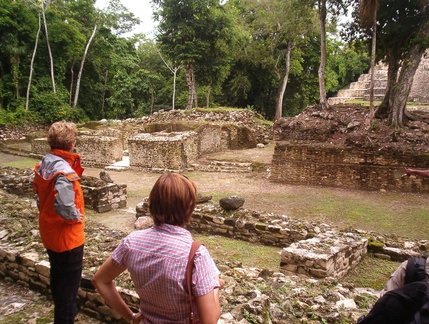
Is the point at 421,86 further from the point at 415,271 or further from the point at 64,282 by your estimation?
the point at 64,282

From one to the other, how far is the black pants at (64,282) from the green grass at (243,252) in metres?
2.46

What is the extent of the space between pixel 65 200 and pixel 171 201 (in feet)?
4.17

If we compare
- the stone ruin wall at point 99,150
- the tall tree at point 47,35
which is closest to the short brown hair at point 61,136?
the stone ruin wall at point 99,150

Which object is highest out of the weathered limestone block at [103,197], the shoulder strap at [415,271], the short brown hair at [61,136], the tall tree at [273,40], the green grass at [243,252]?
the tall tree at [273,40]

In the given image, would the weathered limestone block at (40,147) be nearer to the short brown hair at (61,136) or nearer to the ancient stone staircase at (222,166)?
the ancient stone staircase at (222,166)

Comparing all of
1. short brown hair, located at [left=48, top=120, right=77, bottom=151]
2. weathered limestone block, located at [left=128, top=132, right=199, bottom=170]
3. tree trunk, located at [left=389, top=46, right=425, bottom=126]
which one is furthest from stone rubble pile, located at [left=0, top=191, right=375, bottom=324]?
weathered limestone block, located at [left=128, top=132, right=199, bottom=170]

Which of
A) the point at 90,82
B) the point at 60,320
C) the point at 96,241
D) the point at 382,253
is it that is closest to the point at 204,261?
the point at 60,320

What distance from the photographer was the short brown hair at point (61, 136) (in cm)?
251

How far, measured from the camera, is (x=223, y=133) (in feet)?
57.1

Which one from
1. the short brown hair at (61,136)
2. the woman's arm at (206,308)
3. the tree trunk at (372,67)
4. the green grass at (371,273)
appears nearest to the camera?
the woman's arm at (206,308)

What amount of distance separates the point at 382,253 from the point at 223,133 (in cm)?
1304

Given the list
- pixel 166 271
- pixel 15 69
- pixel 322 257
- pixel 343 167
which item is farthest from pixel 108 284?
pixel 15 69

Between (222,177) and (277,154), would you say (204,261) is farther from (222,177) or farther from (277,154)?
(222,177)

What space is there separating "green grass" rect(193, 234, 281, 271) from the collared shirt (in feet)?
10.2
